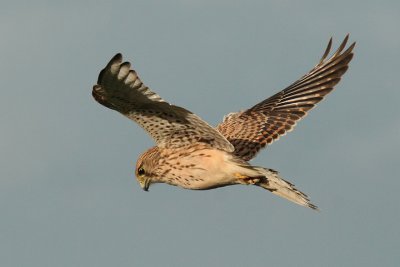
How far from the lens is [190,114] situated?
13102mm

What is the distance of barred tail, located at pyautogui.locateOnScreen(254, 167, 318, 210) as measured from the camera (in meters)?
14.3

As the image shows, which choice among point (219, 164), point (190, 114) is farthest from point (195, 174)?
point (190, 114)

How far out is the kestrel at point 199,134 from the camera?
12.7 meters

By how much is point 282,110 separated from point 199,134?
3.28 m

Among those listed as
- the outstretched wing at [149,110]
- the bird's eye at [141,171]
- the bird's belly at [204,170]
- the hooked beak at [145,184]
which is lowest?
the hooked beak at [145,184]

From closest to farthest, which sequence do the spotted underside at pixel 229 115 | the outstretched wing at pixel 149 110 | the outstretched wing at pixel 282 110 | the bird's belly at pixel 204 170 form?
the outstretched wing at pixel 149 110 < the spotted underside at pixel 229 115 < the bird's belly at pixel 204 170 < the outstretched wing at pixel 282 110

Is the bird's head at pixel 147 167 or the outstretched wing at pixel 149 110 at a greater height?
the outstretched wing at pixel 149 110

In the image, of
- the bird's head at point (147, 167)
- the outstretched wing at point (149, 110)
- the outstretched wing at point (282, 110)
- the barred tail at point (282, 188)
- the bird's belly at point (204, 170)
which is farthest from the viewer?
the outstretched wing at point (282, 110)

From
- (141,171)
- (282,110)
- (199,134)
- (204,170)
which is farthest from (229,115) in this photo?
(204,170)

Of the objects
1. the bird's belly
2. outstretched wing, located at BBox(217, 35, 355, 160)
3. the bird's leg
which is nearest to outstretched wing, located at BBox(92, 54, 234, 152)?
the bird's belly

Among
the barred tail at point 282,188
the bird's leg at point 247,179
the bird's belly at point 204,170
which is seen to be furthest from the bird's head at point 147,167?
the barred tail at point 282,188

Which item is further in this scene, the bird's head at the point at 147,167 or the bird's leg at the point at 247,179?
the bird's head at the point at 147,167

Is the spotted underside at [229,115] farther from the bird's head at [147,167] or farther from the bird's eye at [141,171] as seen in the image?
the bird's eye at [141,171]

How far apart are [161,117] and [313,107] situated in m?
4.20
